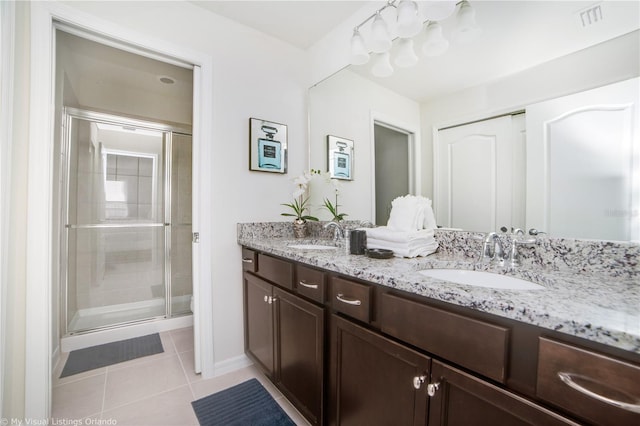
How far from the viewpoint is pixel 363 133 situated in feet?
5.76

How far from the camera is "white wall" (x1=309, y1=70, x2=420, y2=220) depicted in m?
1.54

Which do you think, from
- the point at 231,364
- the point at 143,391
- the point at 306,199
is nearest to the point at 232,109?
the point at 306,199

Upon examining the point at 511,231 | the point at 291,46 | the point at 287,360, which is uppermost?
the point at 291,46

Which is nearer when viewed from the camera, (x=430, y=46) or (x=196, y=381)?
(x=430, y=46)

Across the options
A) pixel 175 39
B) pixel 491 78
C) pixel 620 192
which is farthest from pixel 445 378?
pixel 175 39

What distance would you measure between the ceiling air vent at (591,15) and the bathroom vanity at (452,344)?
0.85 metres

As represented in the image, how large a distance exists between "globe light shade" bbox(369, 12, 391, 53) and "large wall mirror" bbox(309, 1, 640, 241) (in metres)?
0.16

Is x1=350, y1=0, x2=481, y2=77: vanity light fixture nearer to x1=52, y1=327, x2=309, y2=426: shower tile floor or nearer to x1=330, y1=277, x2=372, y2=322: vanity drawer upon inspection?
x1=330, y1=277, x2=372, y2=322: vanity drawer

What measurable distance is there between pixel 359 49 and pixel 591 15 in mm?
1044

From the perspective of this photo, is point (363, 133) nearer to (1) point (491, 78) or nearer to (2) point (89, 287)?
(1) point (491, 78)

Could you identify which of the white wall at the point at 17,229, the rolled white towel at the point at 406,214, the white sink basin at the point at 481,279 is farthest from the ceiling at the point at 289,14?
the white sink basin at the point at 481,279

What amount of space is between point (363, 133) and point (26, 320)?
2.05 m

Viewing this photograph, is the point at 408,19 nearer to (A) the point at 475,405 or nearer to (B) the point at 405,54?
(B) the point at 405,54

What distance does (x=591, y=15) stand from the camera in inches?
37.3
